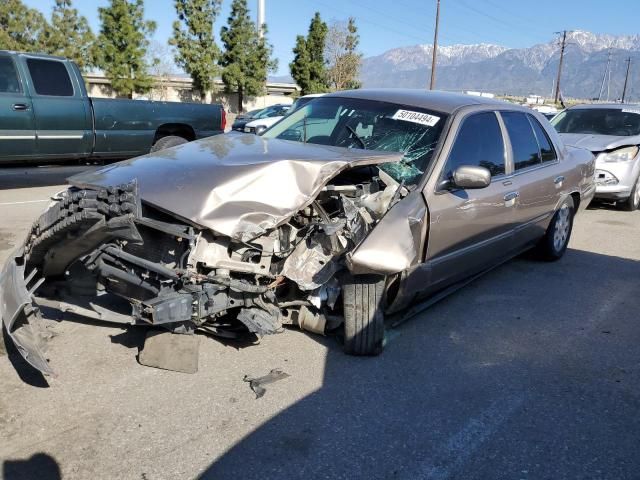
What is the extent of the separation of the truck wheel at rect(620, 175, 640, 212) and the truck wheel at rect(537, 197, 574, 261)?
387 centimetres

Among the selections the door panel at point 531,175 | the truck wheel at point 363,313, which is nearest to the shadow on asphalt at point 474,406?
the truck wheel at point 363,313

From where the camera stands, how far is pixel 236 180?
329 cm

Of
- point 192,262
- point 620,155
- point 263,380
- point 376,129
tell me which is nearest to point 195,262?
point 192,262

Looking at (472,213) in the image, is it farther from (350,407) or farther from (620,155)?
(620,155)

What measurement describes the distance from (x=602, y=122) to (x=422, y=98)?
6.93 metres

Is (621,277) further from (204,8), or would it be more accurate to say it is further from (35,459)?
(204,8)

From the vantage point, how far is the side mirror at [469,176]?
3.84 m

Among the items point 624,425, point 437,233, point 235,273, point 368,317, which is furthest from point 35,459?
point 624,425

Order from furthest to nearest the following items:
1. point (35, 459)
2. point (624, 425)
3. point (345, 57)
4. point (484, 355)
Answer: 1. point (345, 57)
2. point (484, 355)
3. point (624, 425)
4. point (35, 459)

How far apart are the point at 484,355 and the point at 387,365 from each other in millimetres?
733

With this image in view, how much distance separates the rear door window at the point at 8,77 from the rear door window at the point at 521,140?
23.6 ft

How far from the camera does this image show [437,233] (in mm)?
3891

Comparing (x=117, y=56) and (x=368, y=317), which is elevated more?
(x=117, y=56)

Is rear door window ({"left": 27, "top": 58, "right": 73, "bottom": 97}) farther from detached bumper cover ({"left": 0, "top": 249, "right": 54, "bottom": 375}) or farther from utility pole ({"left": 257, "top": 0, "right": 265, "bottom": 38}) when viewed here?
utility pole ({"left": 257, "top": 0, "right": 265, "bottom": 38})
